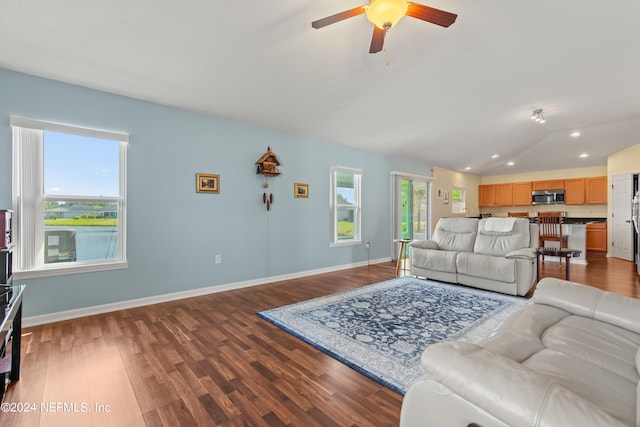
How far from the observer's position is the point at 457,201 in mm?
9031

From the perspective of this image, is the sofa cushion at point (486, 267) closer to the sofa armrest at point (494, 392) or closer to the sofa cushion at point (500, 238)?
the sofa cushion at point (500, 238)

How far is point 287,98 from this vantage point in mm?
3674

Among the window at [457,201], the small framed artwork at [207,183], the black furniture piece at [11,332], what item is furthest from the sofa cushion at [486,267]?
the window at [457,201]

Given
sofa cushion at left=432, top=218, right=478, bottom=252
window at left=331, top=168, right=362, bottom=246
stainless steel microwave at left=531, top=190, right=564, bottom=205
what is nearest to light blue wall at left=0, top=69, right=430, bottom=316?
window at left=331, top=168, right=362, bottom=246

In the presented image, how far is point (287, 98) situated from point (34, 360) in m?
3.39

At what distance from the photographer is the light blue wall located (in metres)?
2.92

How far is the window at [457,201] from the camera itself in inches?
347

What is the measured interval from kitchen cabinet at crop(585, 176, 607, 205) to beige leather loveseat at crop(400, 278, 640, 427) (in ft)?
28.0

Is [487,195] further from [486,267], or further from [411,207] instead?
[486,267]

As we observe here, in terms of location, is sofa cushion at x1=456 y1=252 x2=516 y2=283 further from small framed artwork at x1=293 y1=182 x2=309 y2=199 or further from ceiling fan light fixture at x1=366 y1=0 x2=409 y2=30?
ceiling fan light fixture at x1=366 y1=0 x2=409 y2=30

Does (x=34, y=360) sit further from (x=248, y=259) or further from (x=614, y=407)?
(x=614, y=407)

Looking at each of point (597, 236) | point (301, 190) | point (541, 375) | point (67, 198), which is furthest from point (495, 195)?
point (67, 198)

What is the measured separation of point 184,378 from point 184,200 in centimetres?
235

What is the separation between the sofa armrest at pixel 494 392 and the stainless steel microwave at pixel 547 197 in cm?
983
